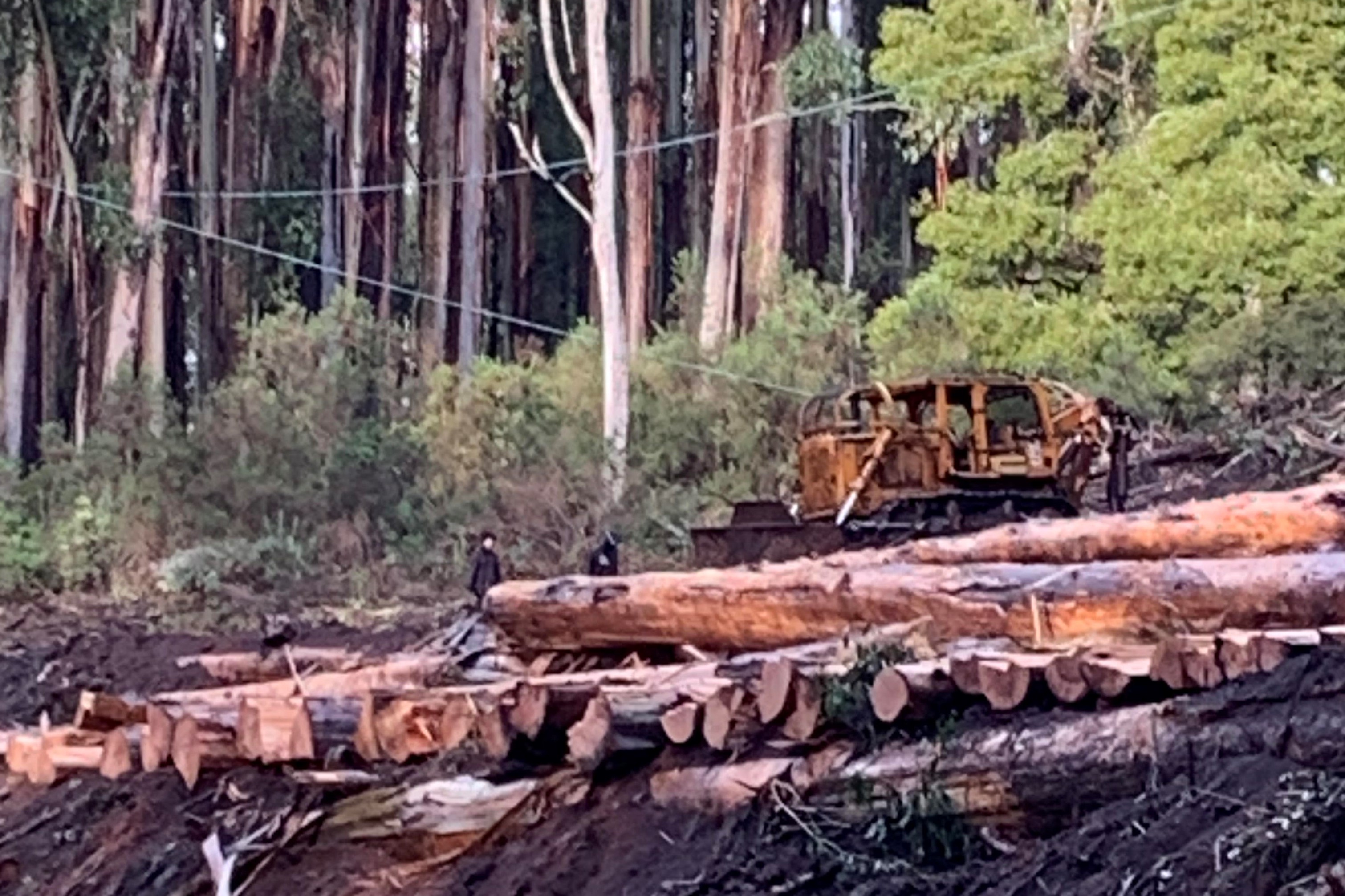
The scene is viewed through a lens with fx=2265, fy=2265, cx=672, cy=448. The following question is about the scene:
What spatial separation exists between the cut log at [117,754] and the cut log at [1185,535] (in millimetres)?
3595

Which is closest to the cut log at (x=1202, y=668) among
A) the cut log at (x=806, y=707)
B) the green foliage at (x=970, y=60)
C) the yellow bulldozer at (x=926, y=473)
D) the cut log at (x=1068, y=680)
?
the cut log at (x=1068, y=680)

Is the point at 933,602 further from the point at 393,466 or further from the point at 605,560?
the point at 393,466

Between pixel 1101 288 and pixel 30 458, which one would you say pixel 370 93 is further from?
pixel 1101 288

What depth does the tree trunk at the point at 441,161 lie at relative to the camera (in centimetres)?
3797

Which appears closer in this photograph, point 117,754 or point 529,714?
point 529,714

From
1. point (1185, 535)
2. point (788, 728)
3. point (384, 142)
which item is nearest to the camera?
point (788, 728)

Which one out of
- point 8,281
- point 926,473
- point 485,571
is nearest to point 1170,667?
point 926,473

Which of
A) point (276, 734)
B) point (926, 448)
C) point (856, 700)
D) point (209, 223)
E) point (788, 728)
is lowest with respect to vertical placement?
point (276, 734)

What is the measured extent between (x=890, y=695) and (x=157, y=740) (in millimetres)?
3528

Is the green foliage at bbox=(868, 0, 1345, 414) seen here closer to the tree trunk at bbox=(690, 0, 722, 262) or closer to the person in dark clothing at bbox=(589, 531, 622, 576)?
the person in dark clothing at bbox=(589, 531, 622, 576)

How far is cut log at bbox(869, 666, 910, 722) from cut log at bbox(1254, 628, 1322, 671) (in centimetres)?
119

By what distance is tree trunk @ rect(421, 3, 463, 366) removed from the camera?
1495 inches

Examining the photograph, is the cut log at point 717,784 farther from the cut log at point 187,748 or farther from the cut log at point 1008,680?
the cut log at point 187,748

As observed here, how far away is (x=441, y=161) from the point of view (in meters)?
38.6
